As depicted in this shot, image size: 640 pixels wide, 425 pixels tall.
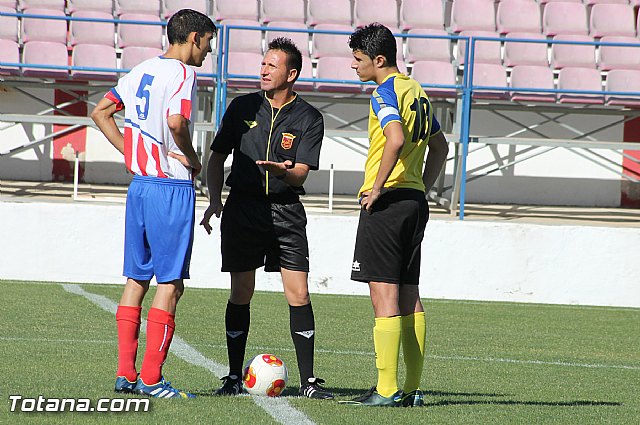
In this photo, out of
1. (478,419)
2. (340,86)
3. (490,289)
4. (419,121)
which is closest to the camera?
(478,419)

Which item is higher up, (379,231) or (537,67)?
(537,67)

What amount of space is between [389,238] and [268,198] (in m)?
0.76

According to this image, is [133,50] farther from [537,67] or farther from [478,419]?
[478,419]

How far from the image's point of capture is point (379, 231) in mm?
5059

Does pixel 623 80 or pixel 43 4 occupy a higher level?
pixel 43 4

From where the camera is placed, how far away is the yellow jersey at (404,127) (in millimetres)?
4984

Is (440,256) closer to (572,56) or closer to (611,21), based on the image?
(572,56)

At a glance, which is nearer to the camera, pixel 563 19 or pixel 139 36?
pixel 139 36

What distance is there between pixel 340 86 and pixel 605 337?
5854 millimetres

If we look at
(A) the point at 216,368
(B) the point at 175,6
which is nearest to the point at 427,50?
(B) the point at 175,6

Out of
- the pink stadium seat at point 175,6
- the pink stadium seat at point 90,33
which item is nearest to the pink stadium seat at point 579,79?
the pink stadium seat at point 175,6

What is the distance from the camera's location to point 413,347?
5.18 metres

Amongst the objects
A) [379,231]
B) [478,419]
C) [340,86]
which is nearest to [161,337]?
[379,231]

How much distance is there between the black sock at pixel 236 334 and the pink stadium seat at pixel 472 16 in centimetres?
1092
